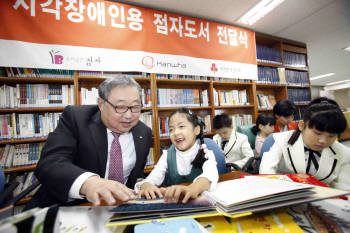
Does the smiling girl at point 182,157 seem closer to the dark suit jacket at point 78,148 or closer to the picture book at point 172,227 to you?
the dark suit jacket at point 78,148

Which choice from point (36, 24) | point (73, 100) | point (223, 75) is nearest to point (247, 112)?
point (223, 75)

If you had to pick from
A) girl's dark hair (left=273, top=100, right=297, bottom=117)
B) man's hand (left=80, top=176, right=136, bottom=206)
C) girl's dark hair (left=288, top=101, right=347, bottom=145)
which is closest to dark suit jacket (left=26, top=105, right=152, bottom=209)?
man's hand (left=80, top=176, right=136, bottom=206)

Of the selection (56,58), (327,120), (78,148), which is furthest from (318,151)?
(56,58)

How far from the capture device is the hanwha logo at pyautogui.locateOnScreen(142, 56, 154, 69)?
2.50 meters

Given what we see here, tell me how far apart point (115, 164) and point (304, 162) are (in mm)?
Answer: 1354

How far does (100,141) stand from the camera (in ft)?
3.83

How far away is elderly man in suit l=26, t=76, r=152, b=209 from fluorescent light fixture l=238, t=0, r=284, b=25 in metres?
3.07

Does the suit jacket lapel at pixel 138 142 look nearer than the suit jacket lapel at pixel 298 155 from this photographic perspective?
No

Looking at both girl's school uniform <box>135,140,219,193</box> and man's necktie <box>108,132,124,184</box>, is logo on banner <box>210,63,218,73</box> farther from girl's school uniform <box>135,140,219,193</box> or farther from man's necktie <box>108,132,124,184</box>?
man's necktie <box>108,132,124,184</box>

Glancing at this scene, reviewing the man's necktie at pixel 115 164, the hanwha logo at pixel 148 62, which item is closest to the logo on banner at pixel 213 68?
the hanwha logo at pixel 148 62

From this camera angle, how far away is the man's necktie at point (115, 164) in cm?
120

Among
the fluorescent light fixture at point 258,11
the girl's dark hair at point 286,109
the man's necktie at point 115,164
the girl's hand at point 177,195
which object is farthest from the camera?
the fluorescent light fixture at point 258,11

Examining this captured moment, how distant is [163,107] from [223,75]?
4.36 ft

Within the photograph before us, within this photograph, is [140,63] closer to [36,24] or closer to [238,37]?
[36,24]
